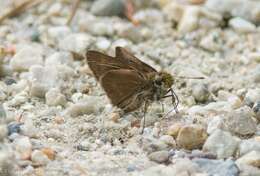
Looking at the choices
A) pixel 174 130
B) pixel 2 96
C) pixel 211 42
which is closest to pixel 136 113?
pixel 174 130

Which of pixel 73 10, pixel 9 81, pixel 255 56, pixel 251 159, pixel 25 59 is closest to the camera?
pixel 251 159

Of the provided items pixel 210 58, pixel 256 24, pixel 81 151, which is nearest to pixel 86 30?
pixel 210 58

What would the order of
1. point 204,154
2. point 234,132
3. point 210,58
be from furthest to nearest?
1. point 210,58
2. point 234,132
3. point 204,154

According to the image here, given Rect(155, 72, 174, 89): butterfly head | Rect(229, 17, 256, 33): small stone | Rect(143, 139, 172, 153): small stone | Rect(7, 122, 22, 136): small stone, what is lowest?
Rect(143, 139, 172, 153): small stone

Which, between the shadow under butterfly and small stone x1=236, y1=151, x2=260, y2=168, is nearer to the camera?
small stone x1=236, y1=151, x2=260, y2=168

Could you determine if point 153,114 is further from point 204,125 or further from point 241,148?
point 241,148

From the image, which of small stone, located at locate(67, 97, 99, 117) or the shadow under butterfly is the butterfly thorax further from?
small stone, located at locate(67, 97, 99, 117)

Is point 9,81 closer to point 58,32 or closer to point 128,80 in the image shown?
point 128,80

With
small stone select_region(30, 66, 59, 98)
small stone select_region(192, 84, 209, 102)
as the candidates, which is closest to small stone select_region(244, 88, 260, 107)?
small stone select_region(192, 84, 209, 102)
